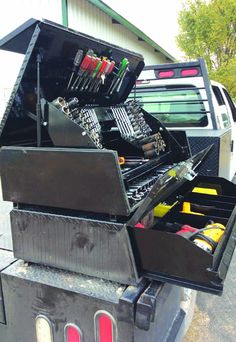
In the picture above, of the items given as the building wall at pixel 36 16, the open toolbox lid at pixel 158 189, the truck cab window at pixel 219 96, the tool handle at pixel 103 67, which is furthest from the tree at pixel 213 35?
the open toolbox lid at pixel 158 189

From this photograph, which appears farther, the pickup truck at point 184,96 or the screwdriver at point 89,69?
the pickup truck at point 184,96

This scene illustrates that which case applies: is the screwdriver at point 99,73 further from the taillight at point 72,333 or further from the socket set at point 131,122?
the taillight at point 72,333

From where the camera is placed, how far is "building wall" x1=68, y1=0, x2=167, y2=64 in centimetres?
718

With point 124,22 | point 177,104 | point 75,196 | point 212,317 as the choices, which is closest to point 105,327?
point 75,196

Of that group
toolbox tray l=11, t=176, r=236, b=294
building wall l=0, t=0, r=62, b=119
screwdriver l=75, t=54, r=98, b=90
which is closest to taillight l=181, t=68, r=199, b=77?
screwdriver l=75, t=54, r=98, b=90

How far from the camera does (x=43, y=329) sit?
141 cm

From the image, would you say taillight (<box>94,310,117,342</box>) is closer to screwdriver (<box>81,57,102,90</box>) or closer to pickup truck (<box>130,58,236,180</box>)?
screwdriver (<box>81,57,102,90</box>)

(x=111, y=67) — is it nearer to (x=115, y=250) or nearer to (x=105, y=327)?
(x=115, y=250)

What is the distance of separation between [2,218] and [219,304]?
1868mm

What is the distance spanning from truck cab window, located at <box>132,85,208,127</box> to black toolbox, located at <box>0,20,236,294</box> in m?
1.83

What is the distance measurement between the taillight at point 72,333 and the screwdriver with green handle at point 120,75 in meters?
1.47

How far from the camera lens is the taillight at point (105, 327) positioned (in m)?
1.28

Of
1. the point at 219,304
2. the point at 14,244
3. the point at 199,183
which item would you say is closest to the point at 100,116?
the point at 199,183

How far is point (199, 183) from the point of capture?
2.21 m
